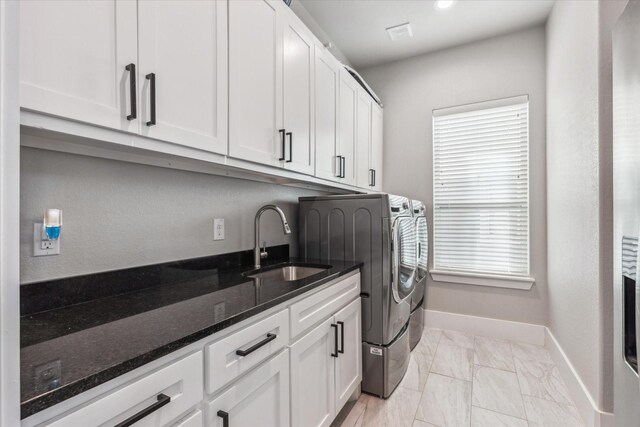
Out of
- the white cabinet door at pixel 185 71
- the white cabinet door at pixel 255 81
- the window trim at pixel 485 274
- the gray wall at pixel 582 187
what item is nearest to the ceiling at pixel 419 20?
the gray wall at pixel 582 187

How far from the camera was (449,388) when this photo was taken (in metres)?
2.13

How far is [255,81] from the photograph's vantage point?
1511mm

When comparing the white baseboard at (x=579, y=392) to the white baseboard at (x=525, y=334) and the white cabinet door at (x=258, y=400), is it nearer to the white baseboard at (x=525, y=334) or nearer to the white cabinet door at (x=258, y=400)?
the white baseboard at (x=525, y=334)

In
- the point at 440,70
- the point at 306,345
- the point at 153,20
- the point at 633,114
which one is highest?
the point at 440,70

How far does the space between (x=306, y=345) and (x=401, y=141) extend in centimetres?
270

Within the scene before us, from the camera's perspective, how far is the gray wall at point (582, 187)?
1612 millimetres

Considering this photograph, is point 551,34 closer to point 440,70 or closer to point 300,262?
point 440,70

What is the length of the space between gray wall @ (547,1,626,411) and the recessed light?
0.79 meters

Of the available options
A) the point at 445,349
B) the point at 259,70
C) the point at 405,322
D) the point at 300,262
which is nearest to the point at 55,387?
the point at 259,70

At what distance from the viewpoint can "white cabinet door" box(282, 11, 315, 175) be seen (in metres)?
1.75

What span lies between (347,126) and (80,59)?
1994 mm

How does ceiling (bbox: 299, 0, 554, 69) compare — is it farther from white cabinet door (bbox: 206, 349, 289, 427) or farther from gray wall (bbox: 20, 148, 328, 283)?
white cabinet door (bbox: 206, 349, 289, 427)

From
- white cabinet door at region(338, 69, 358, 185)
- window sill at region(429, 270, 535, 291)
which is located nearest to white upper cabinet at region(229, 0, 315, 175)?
white cabinet door at region(338, 69, 358, 185)

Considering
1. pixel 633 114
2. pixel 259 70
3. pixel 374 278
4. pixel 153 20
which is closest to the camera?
pixel 633 114
